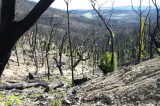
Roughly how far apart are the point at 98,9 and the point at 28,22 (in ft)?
141

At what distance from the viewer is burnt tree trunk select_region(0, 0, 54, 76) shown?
17.6 ft

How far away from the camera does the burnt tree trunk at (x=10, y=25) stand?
17.6ft

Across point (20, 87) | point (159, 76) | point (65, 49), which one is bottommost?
point (65, 49)

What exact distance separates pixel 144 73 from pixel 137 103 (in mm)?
5576

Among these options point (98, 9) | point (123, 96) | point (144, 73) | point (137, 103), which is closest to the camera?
point (137, 103)

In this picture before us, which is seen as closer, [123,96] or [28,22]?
[28,22]

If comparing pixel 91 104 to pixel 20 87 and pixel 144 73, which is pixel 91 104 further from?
pixel 20 87

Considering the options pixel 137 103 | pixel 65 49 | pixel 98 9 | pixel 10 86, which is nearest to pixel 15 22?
pixel 137 103

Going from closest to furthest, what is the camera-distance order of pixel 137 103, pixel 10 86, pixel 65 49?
pixel 137 103
pixel 10 86
pixel 65 49

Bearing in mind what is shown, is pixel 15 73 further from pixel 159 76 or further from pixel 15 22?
pixel 15 22

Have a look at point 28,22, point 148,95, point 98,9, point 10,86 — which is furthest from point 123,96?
point 98,9

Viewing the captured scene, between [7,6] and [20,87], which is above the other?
[7,6]

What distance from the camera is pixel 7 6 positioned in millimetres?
5371

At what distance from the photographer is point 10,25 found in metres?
5.40
